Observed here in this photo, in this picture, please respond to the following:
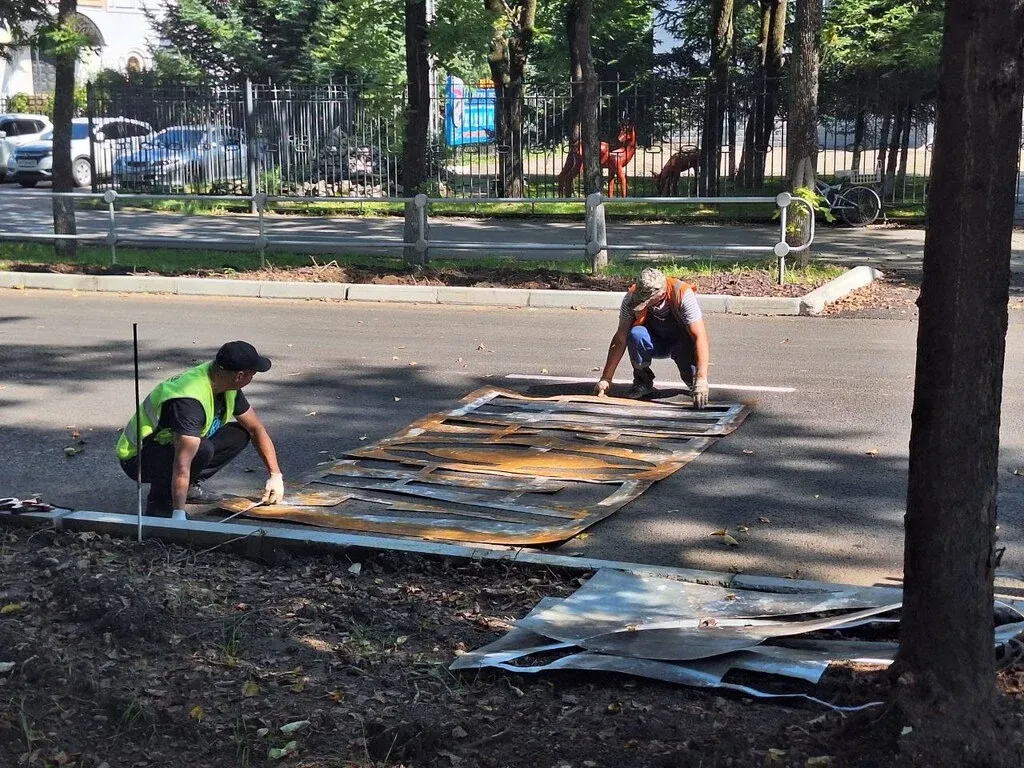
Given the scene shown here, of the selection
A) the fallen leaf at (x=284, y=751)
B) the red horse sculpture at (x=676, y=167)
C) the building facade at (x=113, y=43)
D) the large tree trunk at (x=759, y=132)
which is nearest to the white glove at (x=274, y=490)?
the fallen leaf at (x=284, y=751)

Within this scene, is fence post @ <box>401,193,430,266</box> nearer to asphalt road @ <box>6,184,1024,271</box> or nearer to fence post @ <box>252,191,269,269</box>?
asphalt road @ <box>6,184,1024,271</box>

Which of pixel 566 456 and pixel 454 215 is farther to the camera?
pixel 454 215

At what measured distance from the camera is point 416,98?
1681cm

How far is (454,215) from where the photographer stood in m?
24.3

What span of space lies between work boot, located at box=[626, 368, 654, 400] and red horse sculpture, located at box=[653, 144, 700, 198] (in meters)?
14.4

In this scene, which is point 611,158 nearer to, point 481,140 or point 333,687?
point 481,140

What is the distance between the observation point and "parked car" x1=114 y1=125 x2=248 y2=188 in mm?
23828

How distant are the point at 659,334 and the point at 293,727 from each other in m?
5.71

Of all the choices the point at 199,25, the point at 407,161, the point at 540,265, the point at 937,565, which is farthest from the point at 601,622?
the point at 199,25

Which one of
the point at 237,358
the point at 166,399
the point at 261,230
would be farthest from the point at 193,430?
the point at 261,230

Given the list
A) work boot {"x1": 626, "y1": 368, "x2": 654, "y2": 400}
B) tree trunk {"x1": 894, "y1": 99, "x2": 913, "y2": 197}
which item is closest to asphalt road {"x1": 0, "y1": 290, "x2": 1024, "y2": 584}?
work boot {"x1": 626, "y1": 368, "x2": 654, "y2": 400}

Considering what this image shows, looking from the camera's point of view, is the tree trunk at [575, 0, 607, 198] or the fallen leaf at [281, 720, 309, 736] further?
the tree trunk at [575, 0, 607, 198]

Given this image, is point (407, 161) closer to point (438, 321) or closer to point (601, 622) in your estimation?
point (438, 321)

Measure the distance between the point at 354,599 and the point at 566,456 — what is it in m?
2.65
